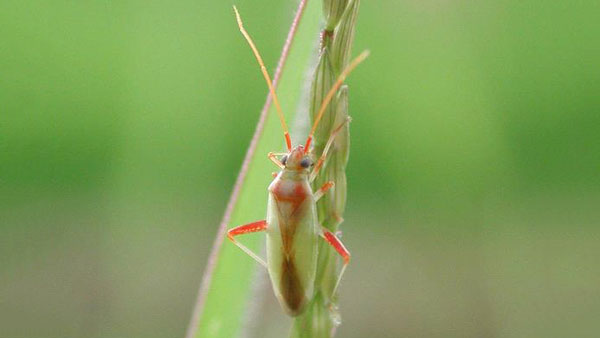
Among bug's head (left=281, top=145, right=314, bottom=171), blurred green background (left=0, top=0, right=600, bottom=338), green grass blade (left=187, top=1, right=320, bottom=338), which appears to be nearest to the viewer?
green grass blade (left=187, top=1, right=320, bottom=338)

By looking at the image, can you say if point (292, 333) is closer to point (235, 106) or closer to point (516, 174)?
point (235, 106)

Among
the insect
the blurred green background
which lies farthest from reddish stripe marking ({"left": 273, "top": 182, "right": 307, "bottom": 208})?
the blurred green background

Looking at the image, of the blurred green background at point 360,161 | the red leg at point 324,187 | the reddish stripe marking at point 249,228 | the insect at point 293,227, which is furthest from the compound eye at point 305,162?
the blurred green background at point 360,161

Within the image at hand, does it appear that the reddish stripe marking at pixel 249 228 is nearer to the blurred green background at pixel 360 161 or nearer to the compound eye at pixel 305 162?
the compound eye at pixel 305 162

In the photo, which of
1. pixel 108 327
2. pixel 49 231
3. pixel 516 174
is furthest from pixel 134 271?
pixel 516 174

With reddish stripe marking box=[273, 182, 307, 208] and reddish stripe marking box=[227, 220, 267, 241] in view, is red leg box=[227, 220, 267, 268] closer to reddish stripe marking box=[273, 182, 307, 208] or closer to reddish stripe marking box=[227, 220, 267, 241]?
reddish stripe marking box=[227, 220, 267, 241]

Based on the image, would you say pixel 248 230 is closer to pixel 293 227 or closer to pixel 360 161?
pixel 293 227
